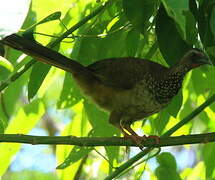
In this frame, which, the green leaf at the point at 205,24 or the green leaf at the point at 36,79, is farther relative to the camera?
the green leaf at the point at 36,79

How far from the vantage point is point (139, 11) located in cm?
225

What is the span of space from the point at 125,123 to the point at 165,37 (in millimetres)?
1064

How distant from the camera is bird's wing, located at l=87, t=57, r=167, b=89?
2.98 metres

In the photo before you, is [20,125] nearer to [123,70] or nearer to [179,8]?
[123,70]

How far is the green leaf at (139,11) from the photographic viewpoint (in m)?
2.24

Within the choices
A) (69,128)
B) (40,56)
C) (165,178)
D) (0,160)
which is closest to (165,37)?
(40,56)

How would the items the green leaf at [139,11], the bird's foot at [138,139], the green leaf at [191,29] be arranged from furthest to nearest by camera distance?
the bird's foot at [138,139], the green leaf at [139,11], the green leaf at [191,29]

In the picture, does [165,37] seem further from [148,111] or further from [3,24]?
[3,24]

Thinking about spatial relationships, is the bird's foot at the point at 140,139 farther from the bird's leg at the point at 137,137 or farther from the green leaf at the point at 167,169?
the green leaf at the point at 167,169

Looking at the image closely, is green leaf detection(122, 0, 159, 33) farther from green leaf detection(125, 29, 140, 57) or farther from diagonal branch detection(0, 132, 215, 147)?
diagonal branch detection(0, 132, 215, 147)

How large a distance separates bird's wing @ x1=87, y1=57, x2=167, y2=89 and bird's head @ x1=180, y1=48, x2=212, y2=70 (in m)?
0.18

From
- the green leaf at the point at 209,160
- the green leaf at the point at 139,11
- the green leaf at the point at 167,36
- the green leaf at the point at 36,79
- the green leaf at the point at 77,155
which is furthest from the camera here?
the green leaf at the point at 209,160

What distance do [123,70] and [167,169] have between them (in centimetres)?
75

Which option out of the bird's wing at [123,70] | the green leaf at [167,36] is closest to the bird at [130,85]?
the bird's wing at [123,70]
